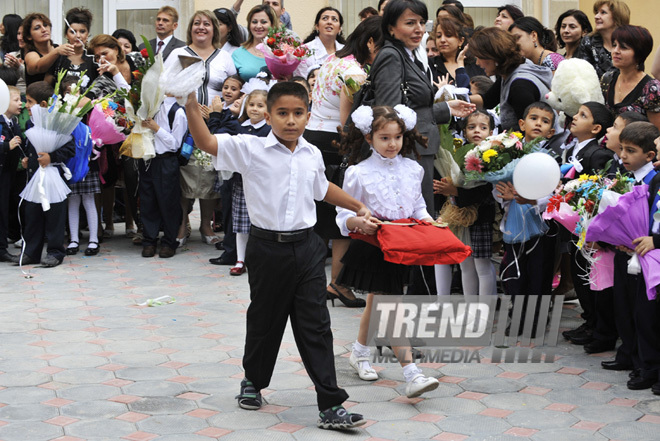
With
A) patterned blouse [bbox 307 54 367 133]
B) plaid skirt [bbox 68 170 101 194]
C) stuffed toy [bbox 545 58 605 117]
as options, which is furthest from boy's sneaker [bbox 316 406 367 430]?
plaid skirt [bbox 68 170 101 194]

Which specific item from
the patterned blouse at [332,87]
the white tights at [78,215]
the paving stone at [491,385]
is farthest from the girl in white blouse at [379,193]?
the white tights at [78,215]

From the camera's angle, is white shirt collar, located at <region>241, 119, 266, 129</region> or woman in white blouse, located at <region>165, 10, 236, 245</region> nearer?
white shirt collar, located at <region>241, 119, 266, 129</region>

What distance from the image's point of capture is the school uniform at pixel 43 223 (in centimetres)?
895

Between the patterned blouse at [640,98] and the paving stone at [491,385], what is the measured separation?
222 centimetres

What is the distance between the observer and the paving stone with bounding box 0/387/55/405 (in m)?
5.00

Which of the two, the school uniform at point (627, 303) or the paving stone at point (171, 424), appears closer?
the paving stone at point (171, 424)

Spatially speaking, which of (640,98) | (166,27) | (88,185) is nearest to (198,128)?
(640,98)

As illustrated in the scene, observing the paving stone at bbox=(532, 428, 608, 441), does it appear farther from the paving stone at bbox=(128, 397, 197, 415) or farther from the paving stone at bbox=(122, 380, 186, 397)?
the paving stone at bbox=(122, 380, 186, 397)

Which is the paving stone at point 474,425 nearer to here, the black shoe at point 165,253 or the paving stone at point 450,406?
the paving stone at point 450,406

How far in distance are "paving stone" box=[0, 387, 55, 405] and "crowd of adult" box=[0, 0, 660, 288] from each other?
2012 millimetres

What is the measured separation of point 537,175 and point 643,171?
0.66 meters

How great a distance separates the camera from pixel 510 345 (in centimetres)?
623

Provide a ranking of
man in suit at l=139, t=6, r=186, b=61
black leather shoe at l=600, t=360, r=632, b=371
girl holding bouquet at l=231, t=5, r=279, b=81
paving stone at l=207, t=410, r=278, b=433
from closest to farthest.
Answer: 1. paving stone at l=207, t=410, r=278, b=433
2. black leather shoe at l=600, t=360, r=632, b=371
3. girl holding bouquet at l=231, t=5, r=279, b=81
4. man in suit at l=139, t=6, r=186, b=61

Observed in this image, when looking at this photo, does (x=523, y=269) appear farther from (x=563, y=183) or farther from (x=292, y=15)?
(x=292, y=15)
